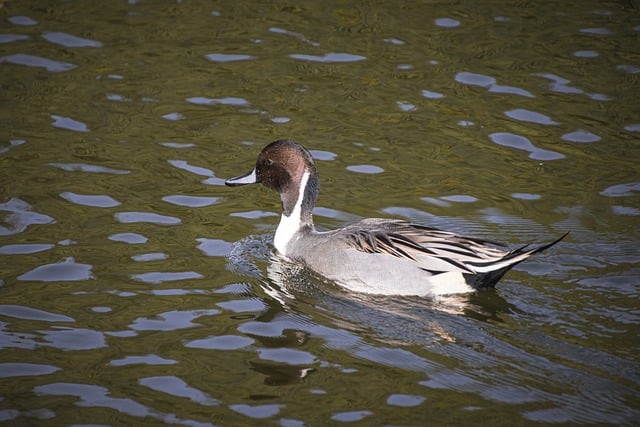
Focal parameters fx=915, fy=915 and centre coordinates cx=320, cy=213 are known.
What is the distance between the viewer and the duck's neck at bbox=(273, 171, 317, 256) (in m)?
7.56

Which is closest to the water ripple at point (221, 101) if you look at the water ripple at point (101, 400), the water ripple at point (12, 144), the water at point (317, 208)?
the water at point (317, 208)

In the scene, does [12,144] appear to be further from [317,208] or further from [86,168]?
[317,208]

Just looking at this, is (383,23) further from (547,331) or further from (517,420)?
(517,420)

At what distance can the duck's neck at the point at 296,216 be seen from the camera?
24.8 feet

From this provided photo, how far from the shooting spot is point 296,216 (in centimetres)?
761

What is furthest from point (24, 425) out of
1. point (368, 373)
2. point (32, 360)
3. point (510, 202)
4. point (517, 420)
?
point (510, 202)

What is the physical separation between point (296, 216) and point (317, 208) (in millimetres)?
690

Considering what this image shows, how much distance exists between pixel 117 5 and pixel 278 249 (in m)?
5.49

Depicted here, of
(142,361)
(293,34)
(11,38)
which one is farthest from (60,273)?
(293,34)

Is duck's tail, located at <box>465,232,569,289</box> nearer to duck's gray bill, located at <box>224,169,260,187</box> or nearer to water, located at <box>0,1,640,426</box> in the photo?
water, located at <box>0,1,640,426</box>

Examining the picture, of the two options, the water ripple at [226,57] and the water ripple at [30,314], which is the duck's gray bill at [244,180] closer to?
the water ripple at [30,314]

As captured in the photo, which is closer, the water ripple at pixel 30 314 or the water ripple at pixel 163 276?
the water ripple at pixel 30 314

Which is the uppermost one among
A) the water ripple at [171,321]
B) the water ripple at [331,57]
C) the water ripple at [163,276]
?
the water ripple at [331,57]

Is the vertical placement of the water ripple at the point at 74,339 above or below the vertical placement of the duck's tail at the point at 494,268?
below
